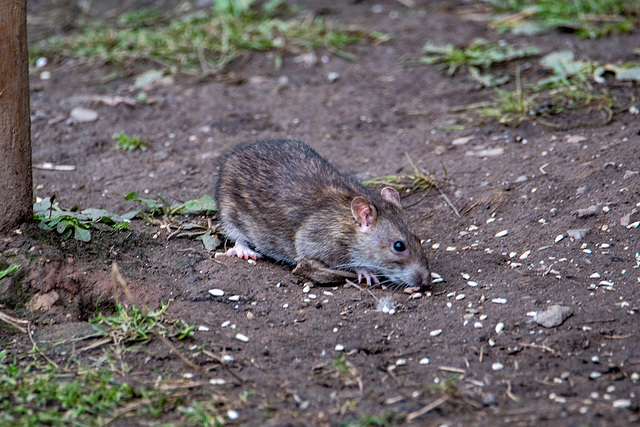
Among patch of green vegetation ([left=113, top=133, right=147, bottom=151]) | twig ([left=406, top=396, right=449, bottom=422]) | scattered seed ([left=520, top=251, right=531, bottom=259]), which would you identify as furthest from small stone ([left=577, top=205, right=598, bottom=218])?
patch of green vegetation ([left=113, top=133, right=147, bottom=151])

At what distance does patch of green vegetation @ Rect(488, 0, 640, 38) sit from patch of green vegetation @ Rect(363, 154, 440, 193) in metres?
3.50

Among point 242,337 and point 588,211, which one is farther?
point 588,211

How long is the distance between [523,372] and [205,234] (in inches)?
105

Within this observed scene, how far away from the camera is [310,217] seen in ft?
16.1

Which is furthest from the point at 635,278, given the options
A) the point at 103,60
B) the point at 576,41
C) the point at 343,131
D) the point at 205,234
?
the point at 103,60

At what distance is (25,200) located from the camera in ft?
13.7

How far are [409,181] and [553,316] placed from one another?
228cm

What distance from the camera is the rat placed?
4723mm

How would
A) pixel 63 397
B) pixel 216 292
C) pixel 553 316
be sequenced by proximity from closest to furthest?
1. pixel 63 397
2. pixel 553 316
3. pixel 216 292

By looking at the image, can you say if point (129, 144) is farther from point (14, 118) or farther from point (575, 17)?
point (575, 17)

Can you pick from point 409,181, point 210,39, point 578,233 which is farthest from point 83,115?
point 578,233

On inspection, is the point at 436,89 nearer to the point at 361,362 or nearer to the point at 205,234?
the point at 205,234

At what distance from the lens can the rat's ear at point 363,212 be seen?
15.5ft

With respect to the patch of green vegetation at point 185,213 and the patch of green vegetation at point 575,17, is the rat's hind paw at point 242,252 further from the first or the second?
the patch of green vegetation at point 575,17
